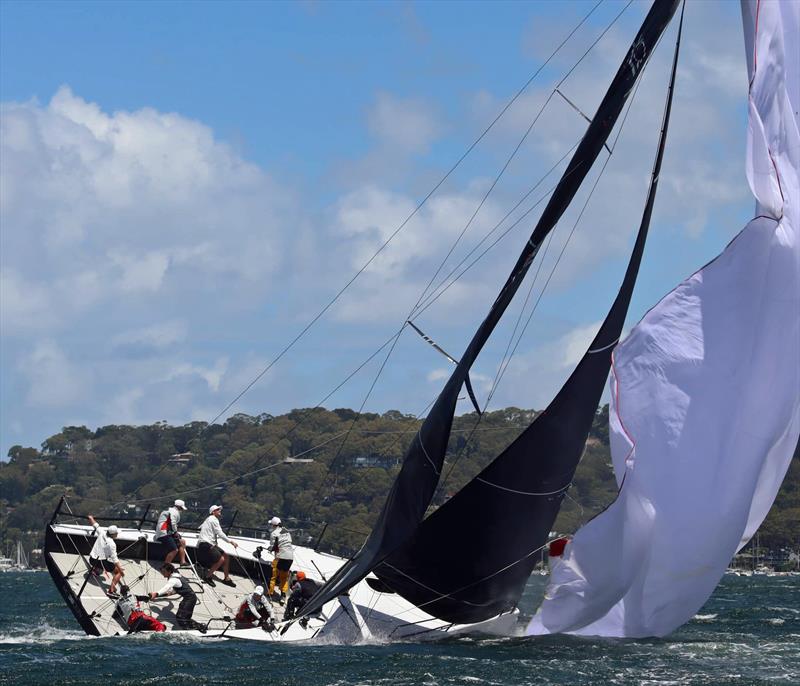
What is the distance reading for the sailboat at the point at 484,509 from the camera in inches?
717

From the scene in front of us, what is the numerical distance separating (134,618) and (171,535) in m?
2.23

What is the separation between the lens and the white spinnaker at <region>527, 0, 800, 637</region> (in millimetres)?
15188

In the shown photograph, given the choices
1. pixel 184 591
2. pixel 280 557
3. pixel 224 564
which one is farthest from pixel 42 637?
pixel 280 557

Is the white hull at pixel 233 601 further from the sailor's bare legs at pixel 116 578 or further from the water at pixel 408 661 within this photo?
the water at pixel 408 661

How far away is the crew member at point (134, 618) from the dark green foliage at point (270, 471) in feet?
54.4

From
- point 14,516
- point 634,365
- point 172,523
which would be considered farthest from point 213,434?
point 634,365

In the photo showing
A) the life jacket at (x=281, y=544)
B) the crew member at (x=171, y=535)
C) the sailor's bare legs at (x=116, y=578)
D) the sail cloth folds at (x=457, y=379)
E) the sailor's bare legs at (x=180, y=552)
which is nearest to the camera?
the sail cloth folds at (x=457, y=379)

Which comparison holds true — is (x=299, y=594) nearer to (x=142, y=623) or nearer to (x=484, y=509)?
(x=142, y=623)

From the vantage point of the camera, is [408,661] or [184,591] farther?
[184,591]

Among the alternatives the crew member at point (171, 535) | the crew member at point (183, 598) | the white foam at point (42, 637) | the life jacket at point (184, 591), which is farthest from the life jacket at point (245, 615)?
the white foam at point (42, 637)

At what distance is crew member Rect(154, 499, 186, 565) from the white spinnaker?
313 inches

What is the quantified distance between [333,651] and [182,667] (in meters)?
2.34

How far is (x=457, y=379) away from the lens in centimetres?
1816

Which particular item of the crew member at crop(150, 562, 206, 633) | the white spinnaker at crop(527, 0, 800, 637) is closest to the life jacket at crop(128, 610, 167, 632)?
the crew member at crop(150, 562, 206, 633)
